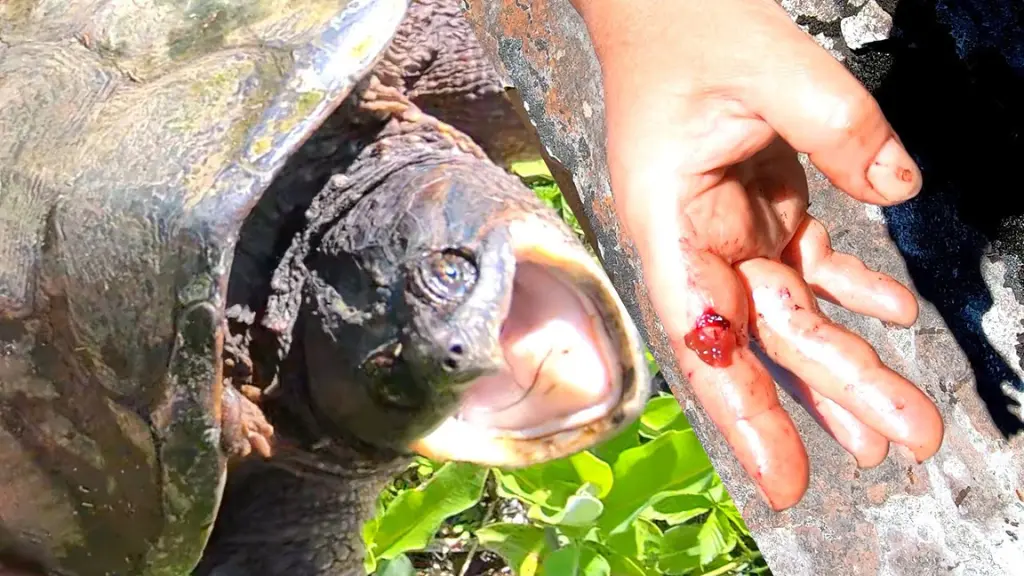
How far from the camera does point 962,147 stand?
0.79 metres

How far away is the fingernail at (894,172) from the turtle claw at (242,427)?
1.67 ft

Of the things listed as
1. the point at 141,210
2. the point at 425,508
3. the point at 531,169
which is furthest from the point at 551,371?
the point at 531,169

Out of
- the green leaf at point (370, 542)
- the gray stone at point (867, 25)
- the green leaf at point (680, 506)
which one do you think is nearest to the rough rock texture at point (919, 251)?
the gray stone at point (867, 25)

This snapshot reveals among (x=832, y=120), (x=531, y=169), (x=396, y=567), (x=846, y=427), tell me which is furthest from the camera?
(x=531, y=169)

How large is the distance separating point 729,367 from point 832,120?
0.17 m

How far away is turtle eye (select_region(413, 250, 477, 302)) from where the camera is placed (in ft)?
2.36

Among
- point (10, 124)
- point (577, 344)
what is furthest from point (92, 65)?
point (577, 344)

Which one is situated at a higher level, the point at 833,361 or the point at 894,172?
the point at 894,172

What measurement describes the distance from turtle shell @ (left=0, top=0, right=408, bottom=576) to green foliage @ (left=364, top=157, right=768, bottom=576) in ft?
1.32

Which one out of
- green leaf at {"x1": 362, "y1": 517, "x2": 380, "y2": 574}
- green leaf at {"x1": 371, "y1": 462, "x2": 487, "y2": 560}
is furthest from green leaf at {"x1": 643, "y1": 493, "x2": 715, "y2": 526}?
green leaf at {"x1": 362, "y1": 517, "x2": 380, "y2": 574}

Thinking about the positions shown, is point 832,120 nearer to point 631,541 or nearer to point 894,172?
point 894,172

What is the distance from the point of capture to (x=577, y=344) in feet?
2.53

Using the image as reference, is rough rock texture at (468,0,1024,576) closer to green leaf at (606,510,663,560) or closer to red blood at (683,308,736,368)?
green leaf at (606,510,663,560)

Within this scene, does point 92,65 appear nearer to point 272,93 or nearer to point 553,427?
point 272,93
